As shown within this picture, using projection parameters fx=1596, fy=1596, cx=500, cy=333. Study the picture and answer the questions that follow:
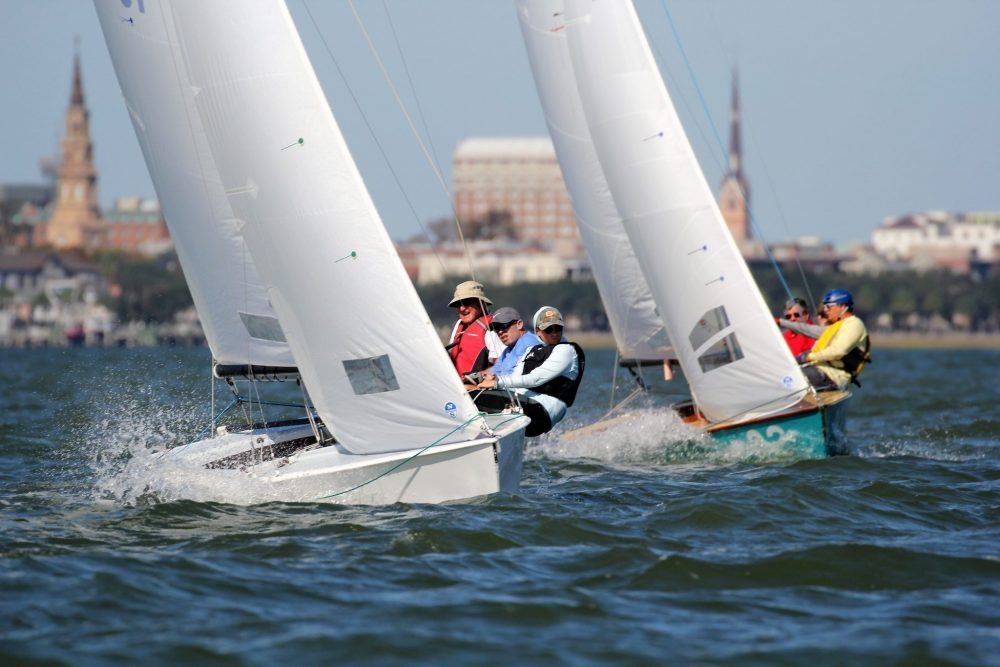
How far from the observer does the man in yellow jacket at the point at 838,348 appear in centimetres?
1238

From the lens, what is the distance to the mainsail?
12.4 metres

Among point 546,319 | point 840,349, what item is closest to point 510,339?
point 546,319

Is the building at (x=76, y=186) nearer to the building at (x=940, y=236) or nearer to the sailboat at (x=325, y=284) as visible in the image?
the building at (x=940, y=236)

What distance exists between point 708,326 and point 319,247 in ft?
16.4

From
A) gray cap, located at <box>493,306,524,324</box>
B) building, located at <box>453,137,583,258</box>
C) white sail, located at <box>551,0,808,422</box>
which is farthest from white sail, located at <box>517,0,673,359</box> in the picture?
building, located at <box>453,137,583,258</box>

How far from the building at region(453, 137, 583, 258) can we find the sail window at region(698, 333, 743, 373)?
16331cm

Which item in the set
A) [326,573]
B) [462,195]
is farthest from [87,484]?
[462,195]

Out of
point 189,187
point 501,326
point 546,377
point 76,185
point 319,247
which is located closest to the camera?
point 319,247

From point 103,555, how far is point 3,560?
454mm

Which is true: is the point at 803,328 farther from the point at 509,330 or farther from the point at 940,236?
the point at 940,236

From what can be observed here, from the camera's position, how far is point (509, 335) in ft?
31.7

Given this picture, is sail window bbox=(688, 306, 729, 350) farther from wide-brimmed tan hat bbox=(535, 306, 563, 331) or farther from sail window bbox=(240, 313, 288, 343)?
sail window bbox=(240, 313, 288, 343)

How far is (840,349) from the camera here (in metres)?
12.4

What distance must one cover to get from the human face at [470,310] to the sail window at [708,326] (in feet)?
9.48
